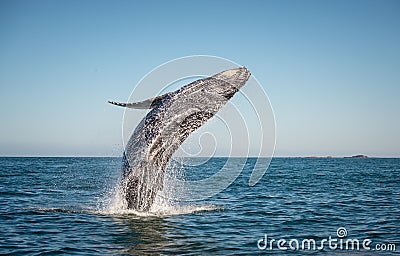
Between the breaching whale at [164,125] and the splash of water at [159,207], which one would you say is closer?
the breaching whale at [164,125]

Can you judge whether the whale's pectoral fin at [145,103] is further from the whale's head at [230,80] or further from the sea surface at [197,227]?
the sea surface at [197,227]

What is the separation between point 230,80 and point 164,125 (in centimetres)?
216

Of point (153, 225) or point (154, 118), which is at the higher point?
point (154, 118)

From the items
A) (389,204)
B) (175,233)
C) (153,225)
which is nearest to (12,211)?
(153,225)

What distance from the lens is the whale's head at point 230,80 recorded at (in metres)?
12.4

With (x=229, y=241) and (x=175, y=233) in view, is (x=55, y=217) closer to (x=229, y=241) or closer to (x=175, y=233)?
(x=175, y=233)

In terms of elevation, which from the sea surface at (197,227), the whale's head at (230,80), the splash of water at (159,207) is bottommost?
the sea surface at (197,227)

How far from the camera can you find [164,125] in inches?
499

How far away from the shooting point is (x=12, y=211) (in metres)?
15.1

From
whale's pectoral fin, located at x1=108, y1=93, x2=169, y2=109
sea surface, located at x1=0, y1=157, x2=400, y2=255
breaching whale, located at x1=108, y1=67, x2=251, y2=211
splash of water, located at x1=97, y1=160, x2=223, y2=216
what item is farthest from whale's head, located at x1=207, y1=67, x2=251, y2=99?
sea surface, located at x1=0, y1=157, x2=400, y2=255

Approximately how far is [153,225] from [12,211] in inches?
215

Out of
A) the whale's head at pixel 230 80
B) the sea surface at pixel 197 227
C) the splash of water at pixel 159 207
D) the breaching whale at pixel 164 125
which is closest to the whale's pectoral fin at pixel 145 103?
the breaching whale at pixel 164 125

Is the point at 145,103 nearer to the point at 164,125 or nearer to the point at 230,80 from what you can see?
the point at 164,125

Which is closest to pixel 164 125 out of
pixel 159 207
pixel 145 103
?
pixel 145 103
